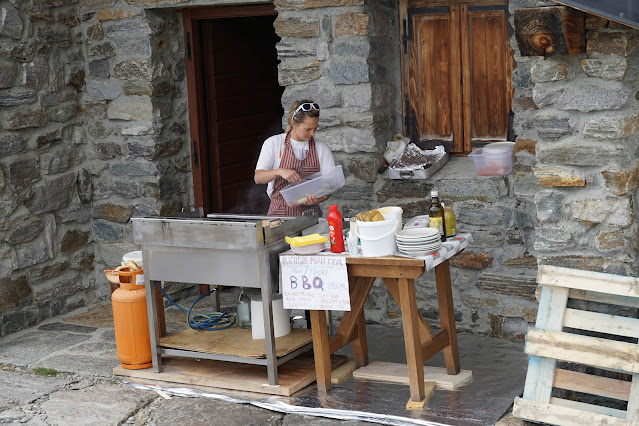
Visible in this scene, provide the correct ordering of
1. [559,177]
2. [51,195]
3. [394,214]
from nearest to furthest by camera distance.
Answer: [559,177] < [394,214] < [51,195]

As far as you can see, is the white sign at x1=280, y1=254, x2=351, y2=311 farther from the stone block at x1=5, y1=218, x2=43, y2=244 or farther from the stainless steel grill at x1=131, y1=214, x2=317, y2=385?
the stone block at x1=5, y1=218, x2=43, y2=244

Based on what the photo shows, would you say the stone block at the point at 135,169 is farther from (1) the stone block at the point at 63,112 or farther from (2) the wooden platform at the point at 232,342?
(2) the wooden platform at the point at 232,342

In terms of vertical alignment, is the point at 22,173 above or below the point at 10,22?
below

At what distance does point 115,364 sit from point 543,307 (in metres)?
2.70

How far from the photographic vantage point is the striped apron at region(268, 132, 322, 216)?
19.0 feet

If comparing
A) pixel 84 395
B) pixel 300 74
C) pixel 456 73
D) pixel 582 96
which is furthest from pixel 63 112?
pixel 582 96

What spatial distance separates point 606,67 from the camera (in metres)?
4.41

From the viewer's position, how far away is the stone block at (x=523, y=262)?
19.2 ft

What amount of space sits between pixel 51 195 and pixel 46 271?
1.83 ft

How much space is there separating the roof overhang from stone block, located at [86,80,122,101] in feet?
12.7

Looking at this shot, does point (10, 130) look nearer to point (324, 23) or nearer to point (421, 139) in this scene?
point (324, 23)

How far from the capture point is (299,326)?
5.85 metres

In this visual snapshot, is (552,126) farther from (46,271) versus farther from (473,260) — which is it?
(46,271)

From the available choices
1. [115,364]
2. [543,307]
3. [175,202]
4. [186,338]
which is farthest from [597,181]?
[175,202]
